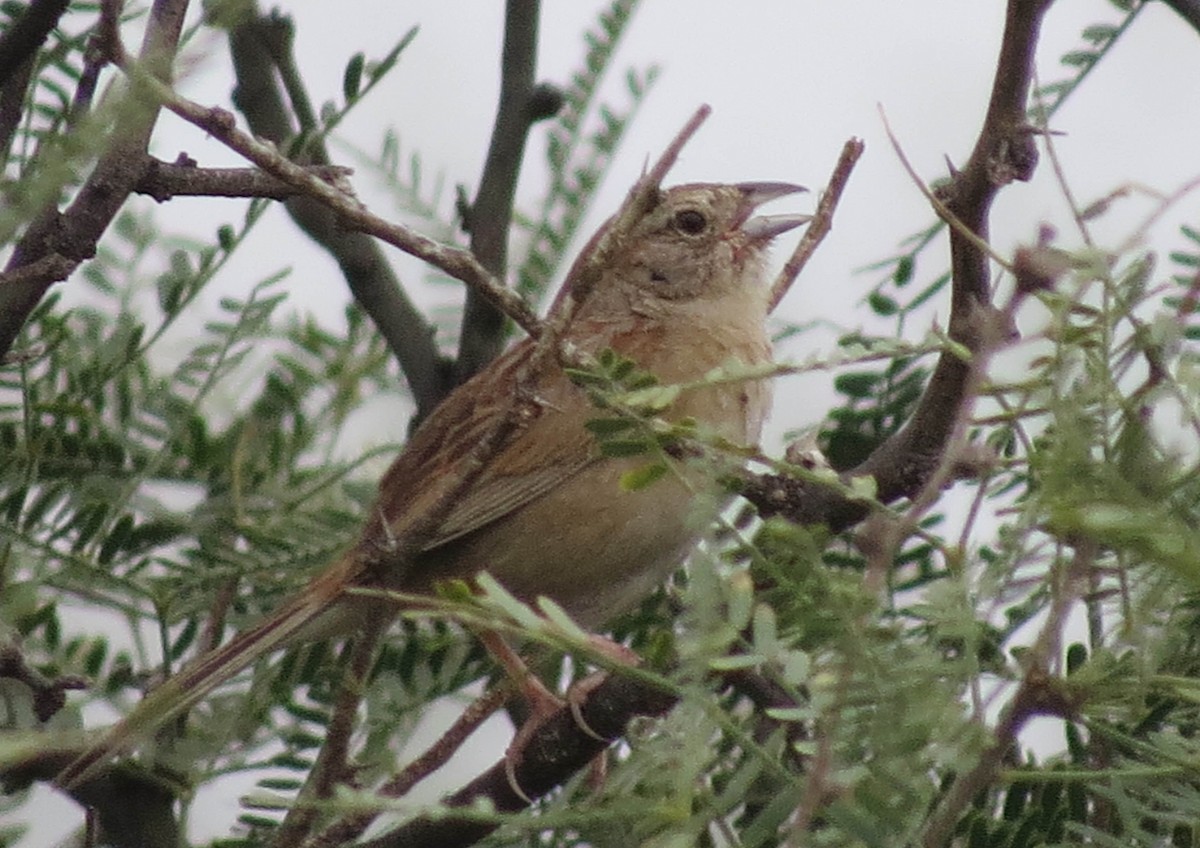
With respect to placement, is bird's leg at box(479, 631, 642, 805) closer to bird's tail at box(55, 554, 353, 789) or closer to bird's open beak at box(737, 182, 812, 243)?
bird's tail at box(55, 554, 353, 789)

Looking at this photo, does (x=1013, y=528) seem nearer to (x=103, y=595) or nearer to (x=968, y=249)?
(x=968, y=249)

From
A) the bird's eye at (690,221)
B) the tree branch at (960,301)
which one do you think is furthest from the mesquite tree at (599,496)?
the bird's eye at (690,221)

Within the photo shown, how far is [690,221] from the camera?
5.02 metres

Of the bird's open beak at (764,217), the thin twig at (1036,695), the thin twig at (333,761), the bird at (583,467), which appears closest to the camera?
the thin twig at (1036,695)

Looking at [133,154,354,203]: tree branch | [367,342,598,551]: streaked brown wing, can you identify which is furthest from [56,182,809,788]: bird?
[133,154,354,203]: tree branch

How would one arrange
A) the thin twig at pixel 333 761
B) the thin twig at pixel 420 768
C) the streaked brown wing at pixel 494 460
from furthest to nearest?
the streaked brown wing at pixel 494 460 → the thin twig at pixel 420 768 → the thin twig at pixel 333 761

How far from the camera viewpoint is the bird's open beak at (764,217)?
15.9ft

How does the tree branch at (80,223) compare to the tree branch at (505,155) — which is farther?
the tree branch at (505,155)

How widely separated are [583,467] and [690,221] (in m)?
0.89

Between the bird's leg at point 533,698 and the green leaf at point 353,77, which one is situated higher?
the green leaf at point 353,77

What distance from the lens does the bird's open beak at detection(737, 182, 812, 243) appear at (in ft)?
15.9

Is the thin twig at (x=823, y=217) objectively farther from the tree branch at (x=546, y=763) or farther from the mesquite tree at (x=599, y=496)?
the tree branch at (x=546, y=763)

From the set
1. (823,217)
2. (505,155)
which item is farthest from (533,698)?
(823,217)

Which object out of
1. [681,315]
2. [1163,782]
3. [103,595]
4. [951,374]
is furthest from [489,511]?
[1163,782]
